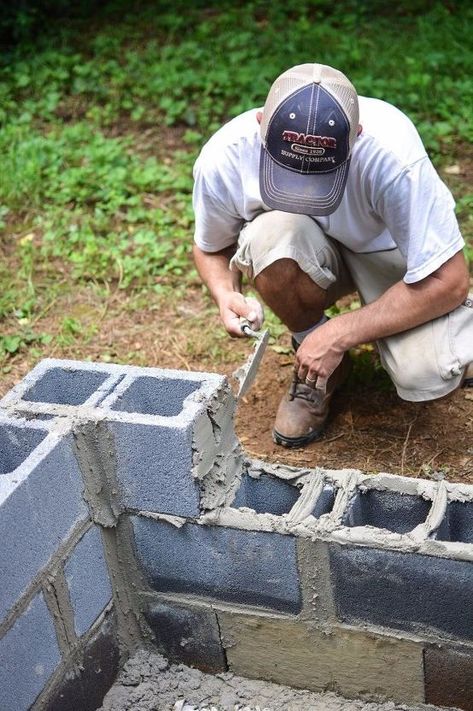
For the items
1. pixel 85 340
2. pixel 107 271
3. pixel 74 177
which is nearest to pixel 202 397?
pixel 85 340

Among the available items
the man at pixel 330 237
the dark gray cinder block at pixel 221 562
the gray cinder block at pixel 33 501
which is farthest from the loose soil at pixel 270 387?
the gray cinder block at pixel 33 501

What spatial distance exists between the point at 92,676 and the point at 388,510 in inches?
37.7

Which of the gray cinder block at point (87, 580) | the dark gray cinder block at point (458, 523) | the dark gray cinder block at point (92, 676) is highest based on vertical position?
the dark gray cinder block at point (458, 523)

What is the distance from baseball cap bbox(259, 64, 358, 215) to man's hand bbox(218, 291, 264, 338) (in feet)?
1.10

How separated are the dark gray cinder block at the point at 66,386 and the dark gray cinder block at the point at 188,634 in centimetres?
66

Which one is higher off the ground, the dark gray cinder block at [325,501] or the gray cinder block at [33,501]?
the dark gray cinder block at [325,501]

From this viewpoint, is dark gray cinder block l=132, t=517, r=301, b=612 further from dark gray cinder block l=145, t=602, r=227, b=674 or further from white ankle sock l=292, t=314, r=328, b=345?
white ankle sock l=292, t=314, r=328, b=345

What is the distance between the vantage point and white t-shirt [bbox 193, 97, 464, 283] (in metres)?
2.73

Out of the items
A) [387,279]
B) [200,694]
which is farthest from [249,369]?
[200,694]

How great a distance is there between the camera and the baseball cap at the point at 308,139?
8.66ft

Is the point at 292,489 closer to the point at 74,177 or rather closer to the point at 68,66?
the point at 74,177

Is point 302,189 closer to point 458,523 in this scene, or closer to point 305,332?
point 305,332

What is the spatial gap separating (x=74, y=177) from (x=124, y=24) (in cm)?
271

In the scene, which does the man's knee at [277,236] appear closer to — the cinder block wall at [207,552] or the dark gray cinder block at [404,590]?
the cinder block wall at [207,552]
